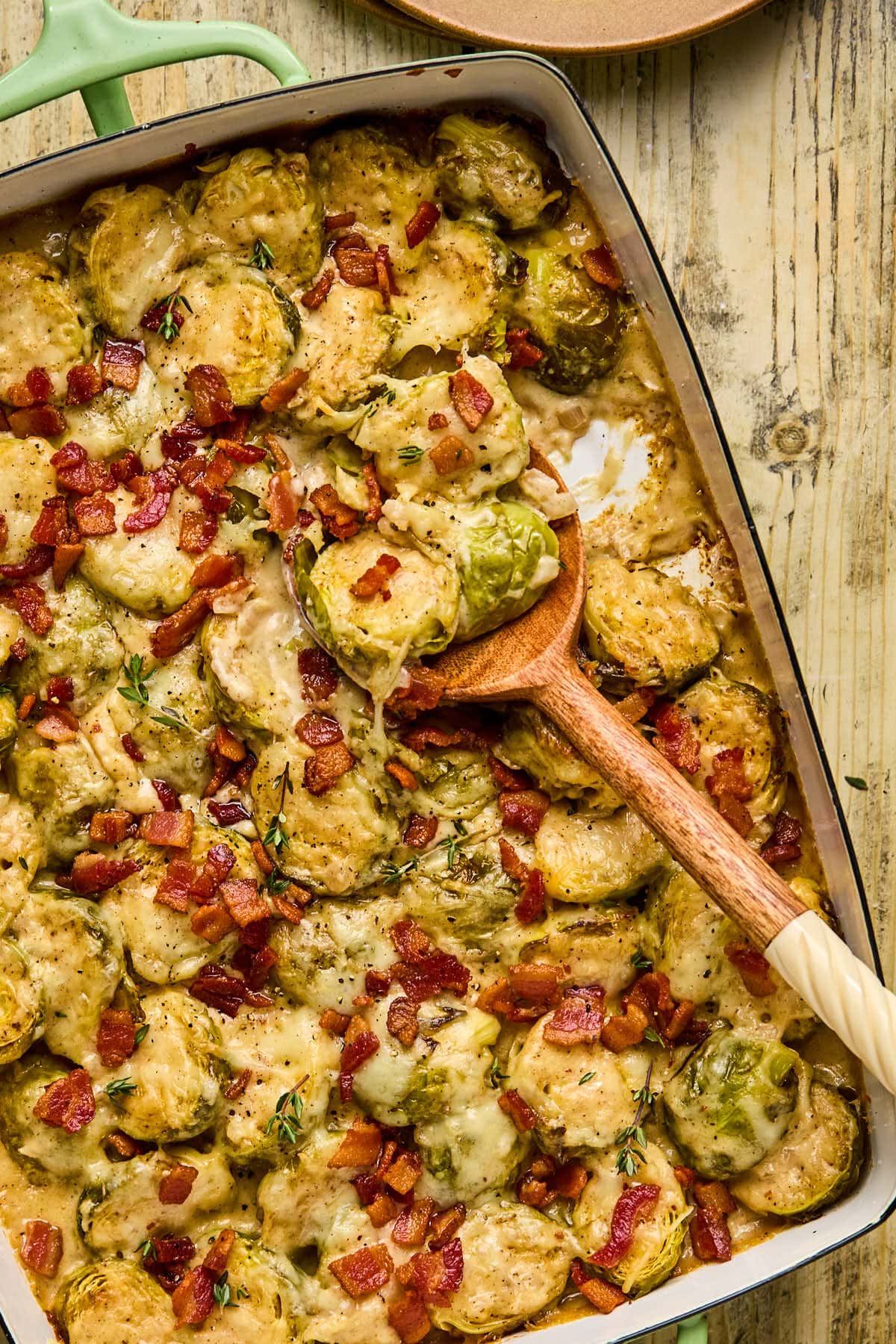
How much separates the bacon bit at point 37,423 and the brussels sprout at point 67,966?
3.62 feet

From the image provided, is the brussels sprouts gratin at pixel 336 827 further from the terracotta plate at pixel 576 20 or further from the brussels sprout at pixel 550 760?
the terracotta plate at pixel 576 20

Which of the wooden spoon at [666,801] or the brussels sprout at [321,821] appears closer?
the wooden spoon at [666,801]

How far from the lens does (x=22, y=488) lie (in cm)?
288

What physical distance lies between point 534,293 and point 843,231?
102 centimetres

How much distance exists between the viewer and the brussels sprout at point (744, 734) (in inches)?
116

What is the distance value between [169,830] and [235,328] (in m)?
1.21

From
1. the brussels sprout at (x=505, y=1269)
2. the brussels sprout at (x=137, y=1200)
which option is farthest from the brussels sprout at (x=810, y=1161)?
the brussels sprout at (x=137, y=1200)

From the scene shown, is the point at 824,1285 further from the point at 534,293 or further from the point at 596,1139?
the point at 534,293

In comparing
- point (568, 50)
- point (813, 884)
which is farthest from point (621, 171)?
point (813, 884)

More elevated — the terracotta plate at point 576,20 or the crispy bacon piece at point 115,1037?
the terracotta plate at point 576,20

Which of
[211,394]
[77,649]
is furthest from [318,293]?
[77,649]

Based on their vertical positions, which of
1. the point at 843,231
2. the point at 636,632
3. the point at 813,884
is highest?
the point at 843,231

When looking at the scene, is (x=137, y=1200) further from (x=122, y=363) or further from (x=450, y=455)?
(x=122, y=363)

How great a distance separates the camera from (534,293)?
3016mm
